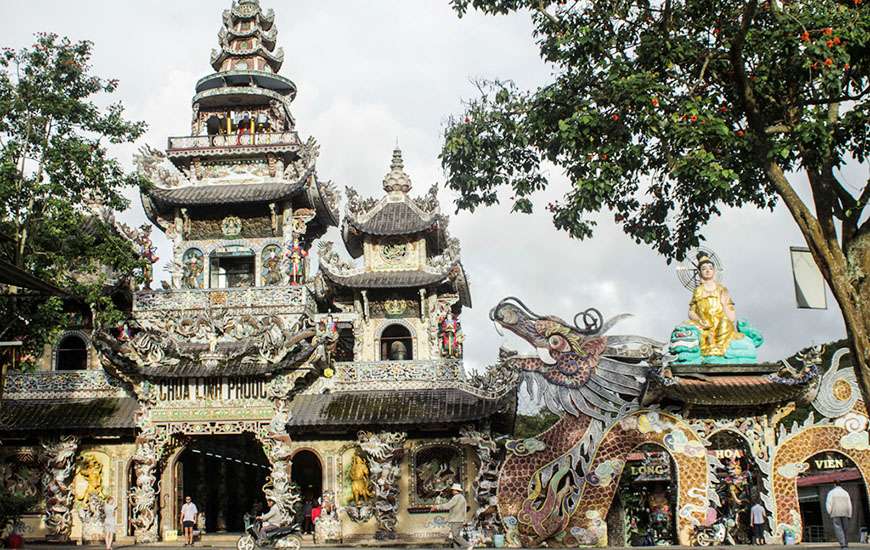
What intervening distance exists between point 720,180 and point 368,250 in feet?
54.2

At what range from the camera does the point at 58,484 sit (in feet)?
71.4

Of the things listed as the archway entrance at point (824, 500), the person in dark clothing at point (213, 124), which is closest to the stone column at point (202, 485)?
the person in dark clothing at point (213, 124)

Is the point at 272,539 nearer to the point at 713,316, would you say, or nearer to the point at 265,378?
the point at 265,378

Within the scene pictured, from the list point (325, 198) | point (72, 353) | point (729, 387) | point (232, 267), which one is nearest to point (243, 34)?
point (325, 198)

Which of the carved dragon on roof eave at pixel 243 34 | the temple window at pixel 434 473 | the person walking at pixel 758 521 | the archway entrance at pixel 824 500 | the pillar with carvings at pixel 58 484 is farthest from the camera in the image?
the carved dragon on roof eave at pixel 243 34

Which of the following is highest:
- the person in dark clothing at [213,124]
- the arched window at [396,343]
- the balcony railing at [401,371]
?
the person in dark clothing at [213,124]

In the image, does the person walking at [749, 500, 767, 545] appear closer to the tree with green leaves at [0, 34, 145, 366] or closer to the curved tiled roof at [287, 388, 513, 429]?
the curved tiled roof at [287, 388, 513, 429]

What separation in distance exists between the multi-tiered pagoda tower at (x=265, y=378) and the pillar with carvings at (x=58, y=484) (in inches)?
1.9

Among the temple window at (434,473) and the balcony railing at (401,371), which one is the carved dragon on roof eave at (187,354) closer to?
the balcony railing at (401,371)

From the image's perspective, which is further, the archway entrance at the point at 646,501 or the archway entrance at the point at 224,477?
the archway entrance at the point at 224,477

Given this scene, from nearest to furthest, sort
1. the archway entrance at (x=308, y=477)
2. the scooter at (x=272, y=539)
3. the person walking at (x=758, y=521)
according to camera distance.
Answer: the scooter at (x=272, y=539) → the person walking at (x=758, y=521) → the archway entrance at (x=308, y=477)

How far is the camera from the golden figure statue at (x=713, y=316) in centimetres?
1822

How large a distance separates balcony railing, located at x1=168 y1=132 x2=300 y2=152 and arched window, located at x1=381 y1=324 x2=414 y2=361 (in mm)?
6730

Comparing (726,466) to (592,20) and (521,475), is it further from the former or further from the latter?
(592,20)
